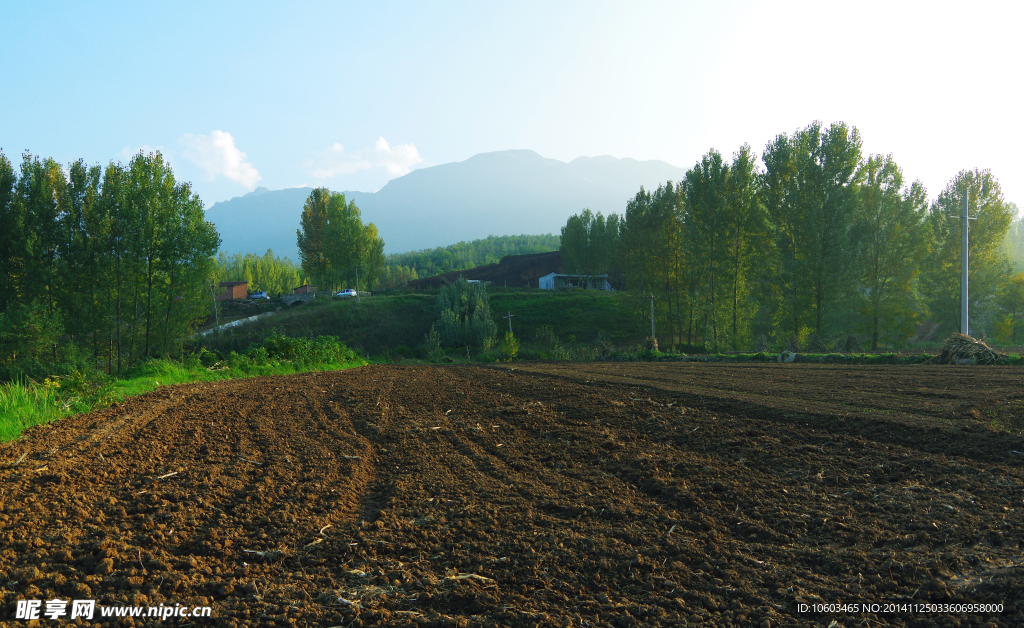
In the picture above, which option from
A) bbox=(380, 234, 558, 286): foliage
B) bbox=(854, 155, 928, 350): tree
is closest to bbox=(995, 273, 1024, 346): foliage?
bbox=(854, 155, 928, 350): tree

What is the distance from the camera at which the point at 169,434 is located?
631cm

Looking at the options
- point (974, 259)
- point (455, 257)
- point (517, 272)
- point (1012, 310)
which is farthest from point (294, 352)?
point (455, 257)

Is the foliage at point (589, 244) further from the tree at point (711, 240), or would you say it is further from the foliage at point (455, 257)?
the foliage at point (455, 257)

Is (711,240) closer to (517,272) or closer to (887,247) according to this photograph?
(887,247)

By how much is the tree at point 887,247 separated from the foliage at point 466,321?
931 inches

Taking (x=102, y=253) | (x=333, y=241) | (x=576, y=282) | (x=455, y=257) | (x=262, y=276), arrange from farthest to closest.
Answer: (x=455, y=257) → (x=262, y=276) → (x=576, y=282) → (x=333, y=241) → (x=102, y=253)

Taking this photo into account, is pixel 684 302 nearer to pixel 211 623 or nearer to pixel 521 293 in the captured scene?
pixel 521 293

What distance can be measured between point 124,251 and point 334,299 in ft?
105

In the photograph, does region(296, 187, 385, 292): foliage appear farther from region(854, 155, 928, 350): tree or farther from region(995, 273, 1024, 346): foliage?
region(995, 273, 1024, 346): foliage

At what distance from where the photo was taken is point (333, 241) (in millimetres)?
51719

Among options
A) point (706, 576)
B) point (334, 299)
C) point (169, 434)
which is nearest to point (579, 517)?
point (706, 576)

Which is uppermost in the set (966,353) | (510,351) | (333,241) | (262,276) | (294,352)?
(333,241)

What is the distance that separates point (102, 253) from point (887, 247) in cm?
4164

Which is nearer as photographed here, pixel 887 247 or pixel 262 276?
pixel 887 247
